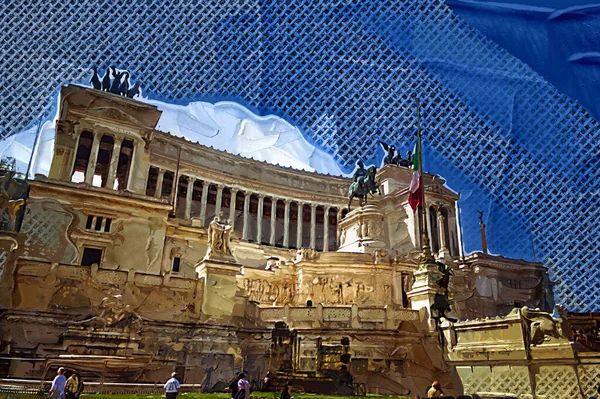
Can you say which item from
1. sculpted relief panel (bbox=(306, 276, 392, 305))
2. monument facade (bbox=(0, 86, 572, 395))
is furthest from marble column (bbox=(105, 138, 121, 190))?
sculpted relief panel (bbox=(306, 276, 392, 305))

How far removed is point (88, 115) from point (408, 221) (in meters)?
29.3

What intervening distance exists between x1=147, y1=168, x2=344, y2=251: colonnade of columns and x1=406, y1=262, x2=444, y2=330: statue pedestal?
29898 millimetres

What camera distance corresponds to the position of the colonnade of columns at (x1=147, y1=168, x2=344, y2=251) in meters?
48.1

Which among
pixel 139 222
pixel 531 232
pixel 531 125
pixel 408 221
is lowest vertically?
pixel 139 222

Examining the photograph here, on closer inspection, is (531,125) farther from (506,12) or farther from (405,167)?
(405,167)


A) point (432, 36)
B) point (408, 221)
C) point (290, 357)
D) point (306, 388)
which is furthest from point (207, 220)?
point (306, 388)

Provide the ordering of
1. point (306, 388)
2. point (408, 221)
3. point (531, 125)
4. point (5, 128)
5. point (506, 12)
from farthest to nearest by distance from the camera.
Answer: point (408, 221) < point (531, 125) < point (5, 128) < point (506, 12) < point (306, 388)

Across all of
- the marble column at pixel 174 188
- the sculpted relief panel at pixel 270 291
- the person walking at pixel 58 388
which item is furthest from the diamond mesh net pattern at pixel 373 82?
the person walking at pixel 58 388

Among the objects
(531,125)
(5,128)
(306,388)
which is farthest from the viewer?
(531,125)

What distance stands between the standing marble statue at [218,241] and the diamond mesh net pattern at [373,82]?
19.4 metres

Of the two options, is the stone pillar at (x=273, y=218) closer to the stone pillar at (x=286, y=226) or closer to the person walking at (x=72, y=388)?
the stone pillar at (x=286, y=226)

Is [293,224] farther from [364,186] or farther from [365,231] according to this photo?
[365,231]

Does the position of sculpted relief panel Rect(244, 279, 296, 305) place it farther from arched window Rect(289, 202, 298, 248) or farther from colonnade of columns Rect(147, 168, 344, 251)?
arched window Rect(289, 202, 298, 248)

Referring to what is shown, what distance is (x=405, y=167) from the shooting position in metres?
49.8
